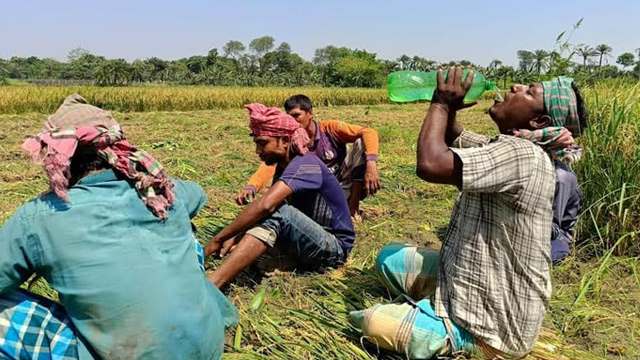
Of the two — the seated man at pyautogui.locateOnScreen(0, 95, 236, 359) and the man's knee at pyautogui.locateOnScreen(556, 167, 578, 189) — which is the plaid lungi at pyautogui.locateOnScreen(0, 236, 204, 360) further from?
the man's knee at pyautogui.locateOnScreen(556, 167, 578, 189)

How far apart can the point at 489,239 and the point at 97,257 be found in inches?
55.8

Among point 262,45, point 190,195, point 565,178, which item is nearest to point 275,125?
point 190,195

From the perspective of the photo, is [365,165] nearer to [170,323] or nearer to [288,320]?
[288,320]

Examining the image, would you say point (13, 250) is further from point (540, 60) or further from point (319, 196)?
point (540, 60)

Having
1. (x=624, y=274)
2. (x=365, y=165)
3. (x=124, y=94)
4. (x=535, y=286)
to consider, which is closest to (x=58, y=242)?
(x=535, y=286)

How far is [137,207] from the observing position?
1760mm

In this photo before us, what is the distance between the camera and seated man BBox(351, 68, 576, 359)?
74.7 inches

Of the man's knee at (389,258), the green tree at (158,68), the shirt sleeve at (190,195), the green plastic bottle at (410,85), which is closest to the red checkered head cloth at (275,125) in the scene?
the green plastic bottle at (410,85)

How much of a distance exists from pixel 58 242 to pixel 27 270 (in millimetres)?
168

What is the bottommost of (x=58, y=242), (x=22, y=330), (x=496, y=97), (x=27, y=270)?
(x=22, y=330)

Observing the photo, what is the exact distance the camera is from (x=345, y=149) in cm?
454

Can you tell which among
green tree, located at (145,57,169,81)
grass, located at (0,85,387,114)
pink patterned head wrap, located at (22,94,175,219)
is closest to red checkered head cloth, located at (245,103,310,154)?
pink patterned head wrap, located at (22,94,175,219)

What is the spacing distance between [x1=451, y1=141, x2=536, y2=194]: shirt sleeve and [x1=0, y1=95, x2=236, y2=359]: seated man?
1020 mm

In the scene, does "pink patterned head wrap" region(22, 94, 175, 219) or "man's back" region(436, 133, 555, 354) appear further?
"man's back" region(436, 133, 555, 354)
